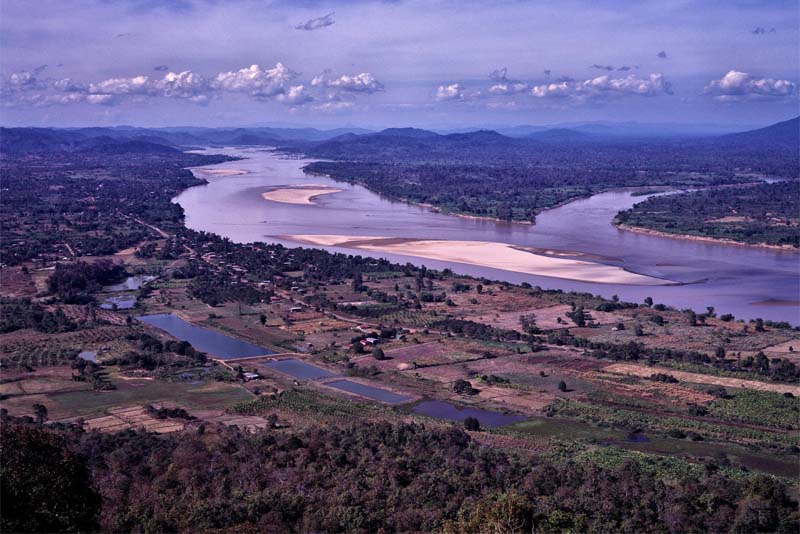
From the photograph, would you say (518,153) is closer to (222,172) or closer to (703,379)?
(222,172)

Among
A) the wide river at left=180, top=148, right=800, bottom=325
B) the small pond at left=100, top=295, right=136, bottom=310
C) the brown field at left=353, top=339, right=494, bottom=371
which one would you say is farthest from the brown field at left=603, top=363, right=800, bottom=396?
the small pond at left=100, top=295, right=136, bottom=310

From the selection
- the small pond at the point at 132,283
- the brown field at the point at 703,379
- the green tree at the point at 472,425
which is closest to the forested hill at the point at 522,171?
the small pond at the point at 132,283

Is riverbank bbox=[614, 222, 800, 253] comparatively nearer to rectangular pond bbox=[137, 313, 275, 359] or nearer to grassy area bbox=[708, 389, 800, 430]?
grassy area bbox=[708, 389, 800, 430]

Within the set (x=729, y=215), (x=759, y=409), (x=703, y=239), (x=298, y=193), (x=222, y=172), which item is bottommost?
(x=759, y=409)

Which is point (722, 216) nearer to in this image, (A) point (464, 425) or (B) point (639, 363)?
(B) point (639, 363)

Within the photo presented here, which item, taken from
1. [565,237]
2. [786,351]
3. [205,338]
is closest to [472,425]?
[786,351]
